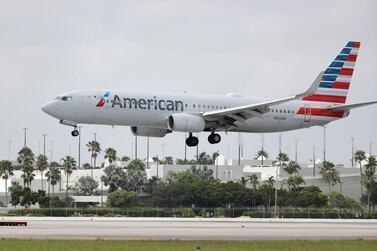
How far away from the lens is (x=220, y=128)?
289ft

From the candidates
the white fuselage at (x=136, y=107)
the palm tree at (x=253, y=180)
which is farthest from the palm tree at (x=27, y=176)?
the white fuselage at (x=136, y=107)

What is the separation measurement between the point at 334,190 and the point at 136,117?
98.8 metres

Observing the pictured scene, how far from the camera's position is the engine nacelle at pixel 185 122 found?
82625mm

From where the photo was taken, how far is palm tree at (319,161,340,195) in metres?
180

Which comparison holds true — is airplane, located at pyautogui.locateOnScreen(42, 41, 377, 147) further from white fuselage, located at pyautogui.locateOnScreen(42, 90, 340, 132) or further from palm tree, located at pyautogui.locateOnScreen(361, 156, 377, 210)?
palm tree, located at pyautogui.locateOnScreen(361, 156, 377, 210)

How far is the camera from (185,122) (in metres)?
82.8

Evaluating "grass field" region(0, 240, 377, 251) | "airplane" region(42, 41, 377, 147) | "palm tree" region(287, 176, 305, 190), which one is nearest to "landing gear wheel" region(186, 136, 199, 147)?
Answer: "airplane" region(42, 41, 377, 147)

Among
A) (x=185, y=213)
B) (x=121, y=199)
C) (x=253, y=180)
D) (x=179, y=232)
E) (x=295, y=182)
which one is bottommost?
(x=179, y=232)

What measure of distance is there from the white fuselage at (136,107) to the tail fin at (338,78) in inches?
218

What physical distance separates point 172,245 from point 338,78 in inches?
1825

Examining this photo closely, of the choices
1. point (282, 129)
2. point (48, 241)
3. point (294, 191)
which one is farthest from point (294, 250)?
point (294, 191)

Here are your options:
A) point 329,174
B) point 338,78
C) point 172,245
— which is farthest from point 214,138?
point 329,174

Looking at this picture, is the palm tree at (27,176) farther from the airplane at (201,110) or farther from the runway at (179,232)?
the runway at (179,232)

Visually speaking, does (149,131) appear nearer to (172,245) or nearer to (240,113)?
(240,113)
